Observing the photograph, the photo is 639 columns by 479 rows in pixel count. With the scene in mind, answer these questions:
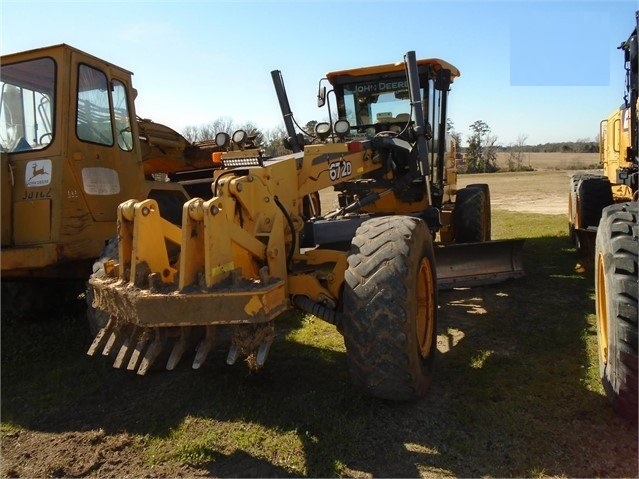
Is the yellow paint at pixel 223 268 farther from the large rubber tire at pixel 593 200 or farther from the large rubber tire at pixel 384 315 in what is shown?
the large rubber tire at pixel 593 200

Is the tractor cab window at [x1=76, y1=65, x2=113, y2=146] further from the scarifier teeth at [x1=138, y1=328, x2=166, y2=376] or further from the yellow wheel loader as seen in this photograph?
the yellow wheel loader

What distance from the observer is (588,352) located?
171 inches

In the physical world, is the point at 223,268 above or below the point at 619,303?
above

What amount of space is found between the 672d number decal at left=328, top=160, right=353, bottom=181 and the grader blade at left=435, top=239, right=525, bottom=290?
6.34ft

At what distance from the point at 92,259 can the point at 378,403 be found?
3289 millimetres

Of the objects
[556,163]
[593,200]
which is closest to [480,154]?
[556,163]

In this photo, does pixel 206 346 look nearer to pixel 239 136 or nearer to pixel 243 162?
pixel 243 162

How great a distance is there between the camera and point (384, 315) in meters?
3.29

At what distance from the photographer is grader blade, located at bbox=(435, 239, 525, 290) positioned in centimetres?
647

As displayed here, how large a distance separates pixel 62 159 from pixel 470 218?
5.46 m

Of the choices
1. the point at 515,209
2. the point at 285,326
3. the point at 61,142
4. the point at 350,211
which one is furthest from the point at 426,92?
the point at 515,209

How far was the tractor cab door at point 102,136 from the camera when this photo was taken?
5.03 m

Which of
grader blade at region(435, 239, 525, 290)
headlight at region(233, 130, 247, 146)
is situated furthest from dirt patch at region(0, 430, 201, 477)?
grader blade at region(435, 239, 525, 290)

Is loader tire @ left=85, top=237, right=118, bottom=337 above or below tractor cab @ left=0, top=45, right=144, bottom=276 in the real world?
below
